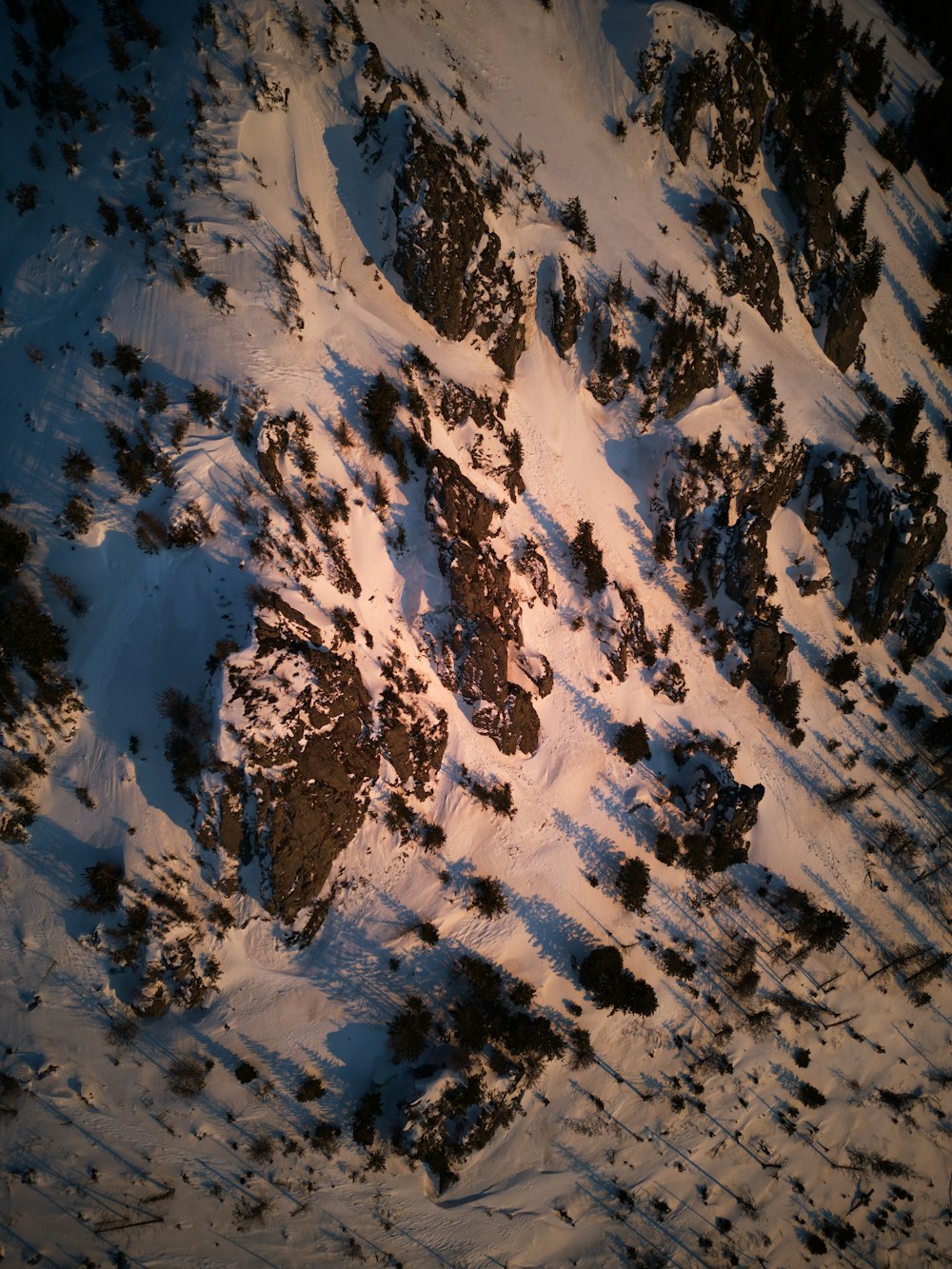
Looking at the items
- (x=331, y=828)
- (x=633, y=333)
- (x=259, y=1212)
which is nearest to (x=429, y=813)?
(x=331, y=828)

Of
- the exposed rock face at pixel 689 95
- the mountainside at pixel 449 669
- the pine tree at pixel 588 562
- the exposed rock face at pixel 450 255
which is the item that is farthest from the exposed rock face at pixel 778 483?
the exposed rock face at pixel 689 95

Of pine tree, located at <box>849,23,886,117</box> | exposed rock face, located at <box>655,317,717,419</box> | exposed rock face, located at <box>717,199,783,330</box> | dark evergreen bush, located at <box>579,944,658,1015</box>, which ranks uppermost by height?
pine tree, located at <box>849,23,886,117</box>

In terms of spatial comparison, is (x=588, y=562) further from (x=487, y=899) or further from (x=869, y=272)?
(x=869, y=272)

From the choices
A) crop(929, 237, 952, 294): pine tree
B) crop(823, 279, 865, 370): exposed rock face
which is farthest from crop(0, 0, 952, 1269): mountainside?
crop(929, 237, 952, 294): pine tree

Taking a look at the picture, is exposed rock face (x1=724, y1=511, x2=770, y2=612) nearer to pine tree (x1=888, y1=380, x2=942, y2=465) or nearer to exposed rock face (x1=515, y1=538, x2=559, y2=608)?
exposed rock face (x1=515, y1=538, x2=559, y2=608)

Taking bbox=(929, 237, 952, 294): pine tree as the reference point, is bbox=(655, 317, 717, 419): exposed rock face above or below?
below

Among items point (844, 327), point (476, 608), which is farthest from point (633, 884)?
point (844, 327)
